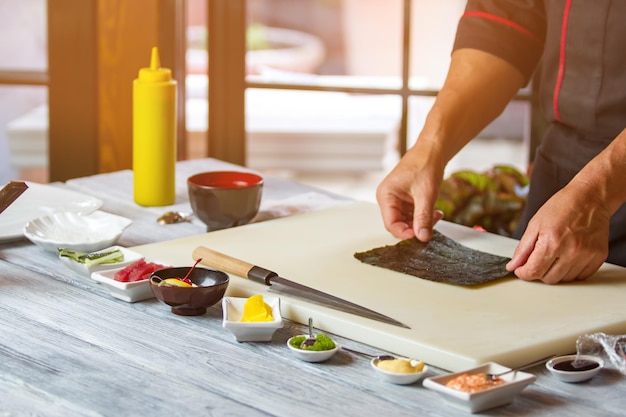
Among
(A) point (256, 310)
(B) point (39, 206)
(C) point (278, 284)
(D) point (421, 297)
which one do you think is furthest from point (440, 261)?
(B) point (39, 206)

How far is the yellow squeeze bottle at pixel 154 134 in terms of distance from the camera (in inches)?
69.5

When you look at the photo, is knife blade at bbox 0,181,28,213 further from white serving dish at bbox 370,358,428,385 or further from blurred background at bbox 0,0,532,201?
blurred background at bbox 0,0,532,201

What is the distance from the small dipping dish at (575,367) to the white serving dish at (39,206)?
0.89 m

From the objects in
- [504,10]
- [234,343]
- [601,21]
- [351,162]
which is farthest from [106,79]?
[234,343]

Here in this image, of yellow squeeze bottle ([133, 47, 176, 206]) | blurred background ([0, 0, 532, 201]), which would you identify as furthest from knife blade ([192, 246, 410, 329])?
blurred background ([0, 0, 532, 201])

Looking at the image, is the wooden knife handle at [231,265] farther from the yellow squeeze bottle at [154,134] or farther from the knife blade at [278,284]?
the yellow squeeze bottle at [154,134]

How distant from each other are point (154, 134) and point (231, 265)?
1.70 ft

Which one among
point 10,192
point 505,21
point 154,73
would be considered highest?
point 505,21

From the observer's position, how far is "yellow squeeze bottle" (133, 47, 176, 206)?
1.76 metres

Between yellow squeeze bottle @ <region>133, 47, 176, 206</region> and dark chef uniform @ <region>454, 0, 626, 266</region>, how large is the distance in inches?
22.2

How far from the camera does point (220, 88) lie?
2.79m

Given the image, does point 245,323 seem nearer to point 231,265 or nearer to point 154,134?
point 231,265

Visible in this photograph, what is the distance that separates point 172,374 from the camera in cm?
106

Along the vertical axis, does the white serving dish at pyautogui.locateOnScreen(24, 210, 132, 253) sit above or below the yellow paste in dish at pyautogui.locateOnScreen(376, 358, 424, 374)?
above
